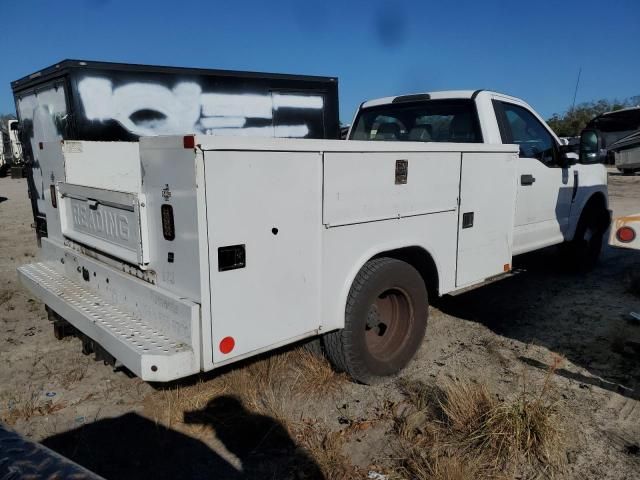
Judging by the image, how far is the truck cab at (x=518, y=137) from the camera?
4.85 m

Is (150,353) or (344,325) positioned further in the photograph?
(344,325)

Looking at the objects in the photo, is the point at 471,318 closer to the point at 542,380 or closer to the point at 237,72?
the point at 542,380

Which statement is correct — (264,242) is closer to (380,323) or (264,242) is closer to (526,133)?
(380,323)

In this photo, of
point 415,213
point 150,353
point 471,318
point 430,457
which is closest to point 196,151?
point 150,353

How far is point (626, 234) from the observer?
10.6 ft

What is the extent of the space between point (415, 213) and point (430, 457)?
1.59 meters

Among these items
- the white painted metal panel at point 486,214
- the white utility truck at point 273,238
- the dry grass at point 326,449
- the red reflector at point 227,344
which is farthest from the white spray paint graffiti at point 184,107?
the dry grass at point 326,449

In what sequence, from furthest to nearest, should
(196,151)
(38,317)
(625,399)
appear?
(38,317), (625,399), (196,151)

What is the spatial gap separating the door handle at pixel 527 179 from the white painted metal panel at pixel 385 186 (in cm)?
127

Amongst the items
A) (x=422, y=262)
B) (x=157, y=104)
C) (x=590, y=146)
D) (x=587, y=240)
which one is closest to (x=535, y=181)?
Result: (x=590, y=146)

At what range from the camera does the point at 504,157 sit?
441 cm

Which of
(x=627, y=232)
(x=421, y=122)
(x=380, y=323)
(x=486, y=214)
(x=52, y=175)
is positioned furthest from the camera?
(x=421, y=122)

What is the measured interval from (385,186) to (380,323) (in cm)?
108

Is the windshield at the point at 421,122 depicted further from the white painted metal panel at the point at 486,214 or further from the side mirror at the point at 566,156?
the side mirror at the point at 566,156
